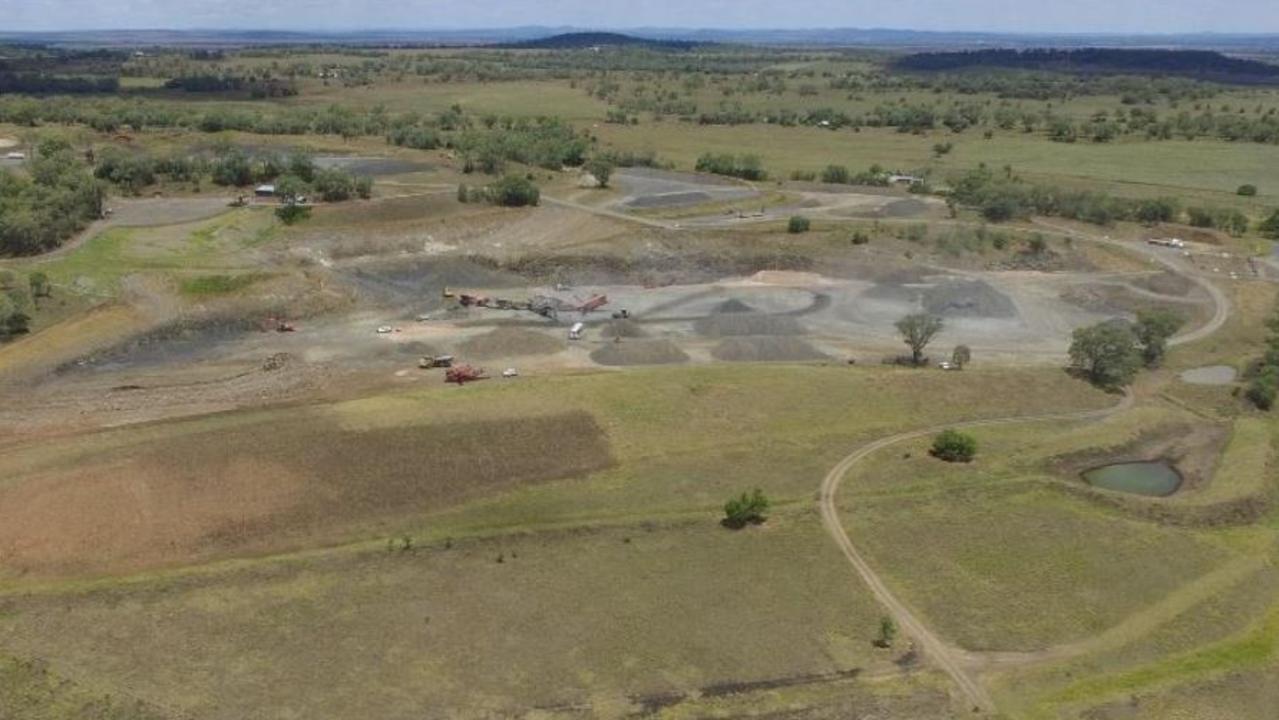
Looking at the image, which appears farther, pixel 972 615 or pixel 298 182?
pixel 298 182

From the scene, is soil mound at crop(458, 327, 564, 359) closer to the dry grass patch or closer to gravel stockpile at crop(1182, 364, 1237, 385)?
the dry grass patch

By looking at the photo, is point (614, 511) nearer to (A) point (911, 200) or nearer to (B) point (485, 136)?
(A) point (911, 200)

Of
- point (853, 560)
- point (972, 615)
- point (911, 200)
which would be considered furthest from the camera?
point (911, 200)

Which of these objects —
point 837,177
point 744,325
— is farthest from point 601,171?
point 744,325

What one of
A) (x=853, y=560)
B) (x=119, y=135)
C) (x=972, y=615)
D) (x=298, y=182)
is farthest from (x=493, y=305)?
(x=119, y=135)

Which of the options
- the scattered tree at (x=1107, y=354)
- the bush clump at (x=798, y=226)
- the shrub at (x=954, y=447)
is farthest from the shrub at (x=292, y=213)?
the scattered tree at (x=1107, y=354)

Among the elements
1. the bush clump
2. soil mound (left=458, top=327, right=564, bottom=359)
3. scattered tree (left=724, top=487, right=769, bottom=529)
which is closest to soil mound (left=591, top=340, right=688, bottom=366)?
soil mound (left=458, top=327, right=564, bottom=359)
